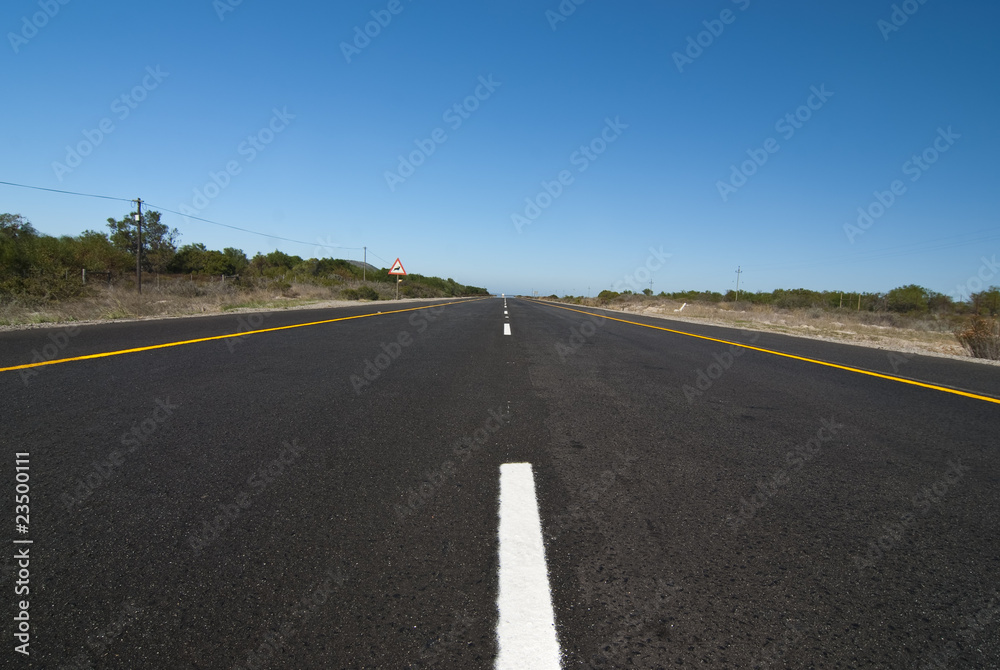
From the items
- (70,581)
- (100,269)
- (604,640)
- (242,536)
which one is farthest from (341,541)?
(100,269)

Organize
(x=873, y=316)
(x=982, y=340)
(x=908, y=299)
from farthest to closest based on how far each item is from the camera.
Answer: (x=908, y=299), (x=873, y=316), (x=982, y=340)

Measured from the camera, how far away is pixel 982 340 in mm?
10836

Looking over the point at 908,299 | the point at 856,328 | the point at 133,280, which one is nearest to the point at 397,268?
the point at 133,280

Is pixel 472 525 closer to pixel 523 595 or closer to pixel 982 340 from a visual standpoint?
pixel 523 595

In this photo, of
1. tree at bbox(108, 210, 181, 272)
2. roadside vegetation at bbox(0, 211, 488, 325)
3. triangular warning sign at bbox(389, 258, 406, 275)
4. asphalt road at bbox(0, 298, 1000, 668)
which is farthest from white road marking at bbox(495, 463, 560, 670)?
tree at bbox(108, 210, 181, 272)

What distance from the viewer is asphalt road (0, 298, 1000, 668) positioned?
1.40 m

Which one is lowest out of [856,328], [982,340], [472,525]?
[472,525]

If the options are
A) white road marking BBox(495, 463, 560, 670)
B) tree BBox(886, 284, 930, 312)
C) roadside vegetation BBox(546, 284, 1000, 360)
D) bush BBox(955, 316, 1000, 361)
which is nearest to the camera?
white road marking BBox(495, 463, 560, 670)

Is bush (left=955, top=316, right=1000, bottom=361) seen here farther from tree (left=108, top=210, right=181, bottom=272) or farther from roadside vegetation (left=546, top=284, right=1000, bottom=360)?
tree (left=108, top=210, right=181, bottom=272)

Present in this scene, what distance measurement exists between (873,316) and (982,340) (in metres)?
25.1

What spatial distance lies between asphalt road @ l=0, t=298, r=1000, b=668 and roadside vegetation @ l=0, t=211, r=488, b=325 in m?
10.6

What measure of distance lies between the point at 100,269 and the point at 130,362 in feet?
129

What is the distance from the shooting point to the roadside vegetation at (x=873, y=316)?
12320 millimetres

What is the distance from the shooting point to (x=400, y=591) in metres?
1.60
